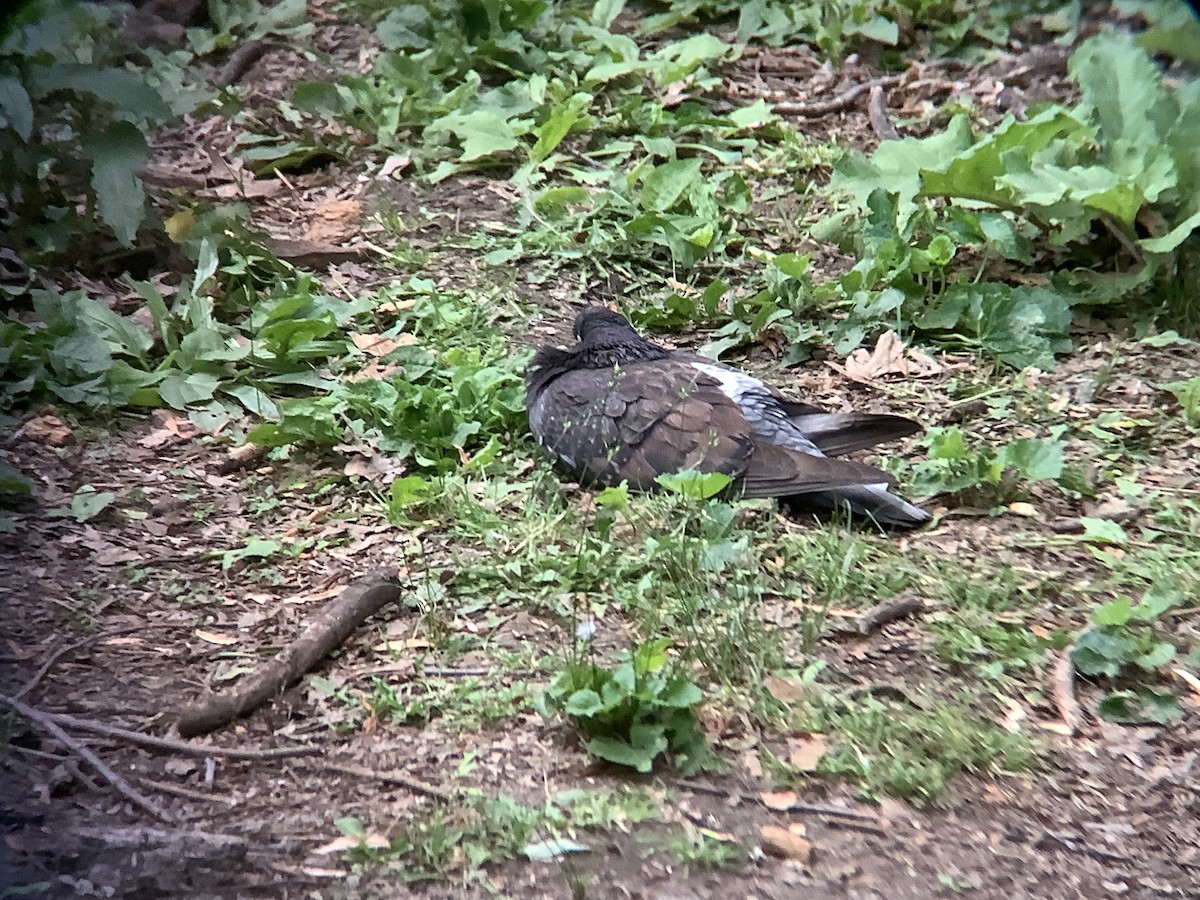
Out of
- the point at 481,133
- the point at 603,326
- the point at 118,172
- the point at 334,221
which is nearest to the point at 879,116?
the point at 481,133

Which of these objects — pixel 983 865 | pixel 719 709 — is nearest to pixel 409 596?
pixel 719 709

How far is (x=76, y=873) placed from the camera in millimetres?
2387

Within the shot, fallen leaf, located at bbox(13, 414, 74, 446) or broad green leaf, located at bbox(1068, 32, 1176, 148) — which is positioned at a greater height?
broad green leaf, located at bbox(1068, 32, 1176, 148)

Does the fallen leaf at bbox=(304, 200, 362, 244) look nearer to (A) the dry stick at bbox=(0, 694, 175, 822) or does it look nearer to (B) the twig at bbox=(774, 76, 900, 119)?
(B) the twig at bbox=(774, 76, 900, 119)

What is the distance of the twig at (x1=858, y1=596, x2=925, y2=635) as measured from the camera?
3.57 m

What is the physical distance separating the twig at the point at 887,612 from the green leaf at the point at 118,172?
3391mm

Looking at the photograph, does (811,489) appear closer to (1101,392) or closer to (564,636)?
(564,636)

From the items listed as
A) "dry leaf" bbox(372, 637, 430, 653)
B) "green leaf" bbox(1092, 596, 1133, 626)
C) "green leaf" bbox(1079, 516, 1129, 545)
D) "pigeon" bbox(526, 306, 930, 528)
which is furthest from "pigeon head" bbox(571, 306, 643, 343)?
"green leaf" bbox(1092, 596, 1133, 626)

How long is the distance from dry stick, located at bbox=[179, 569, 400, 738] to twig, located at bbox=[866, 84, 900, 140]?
174 inches

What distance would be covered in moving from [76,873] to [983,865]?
199 cm

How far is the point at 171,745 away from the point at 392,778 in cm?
58

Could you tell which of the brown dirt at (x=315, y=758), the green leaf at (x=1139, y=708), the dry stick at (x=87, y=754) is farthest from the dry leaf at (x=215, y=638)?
the green leaf at (x=1139, y=708)

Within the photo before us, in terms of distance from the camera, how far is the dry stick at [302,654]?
307cm

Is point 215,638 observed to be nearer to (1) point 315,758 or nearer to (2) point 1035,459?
(1) point 315,758
